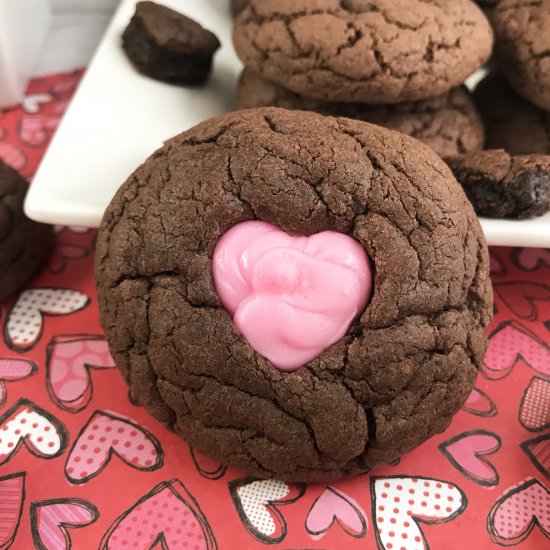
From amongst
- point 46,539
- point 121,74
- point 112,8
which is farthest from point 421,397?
point 112,8

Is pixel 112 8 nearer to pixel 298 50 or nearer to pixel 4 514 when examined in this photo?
pixel 298 50

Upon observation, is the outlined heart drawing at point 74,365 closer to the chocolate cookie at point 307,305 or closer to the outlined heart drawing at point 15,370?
the outlined heart drawing at point 15,370

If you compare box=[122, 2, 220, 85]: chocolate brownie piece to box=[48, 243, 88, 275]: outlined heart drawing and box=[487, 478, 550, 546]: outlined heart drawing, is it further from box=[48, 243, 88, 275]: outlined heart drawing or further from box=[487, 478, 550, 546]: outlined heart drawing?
box=[487, 478, 550, 546]: outlined heart drawing

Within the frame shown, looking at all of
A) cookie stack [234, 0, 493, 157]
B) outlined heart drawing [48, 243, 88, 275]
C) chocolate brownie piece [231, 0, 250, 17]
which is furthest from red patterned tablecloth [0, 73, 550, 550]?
chocolate brownie piece [231, 0, 250, 17]

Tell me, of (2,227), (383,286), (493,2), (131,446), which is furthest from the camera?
(493,2)

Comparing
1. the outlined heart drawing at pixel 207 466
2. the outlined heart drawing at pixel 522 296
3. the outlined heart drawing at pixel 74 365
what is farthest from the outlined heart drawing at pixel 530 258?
the outlined heart drawing at pixel 74 365

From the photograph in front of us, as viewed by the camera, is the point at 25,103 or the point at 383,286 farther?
the point at 25,103
